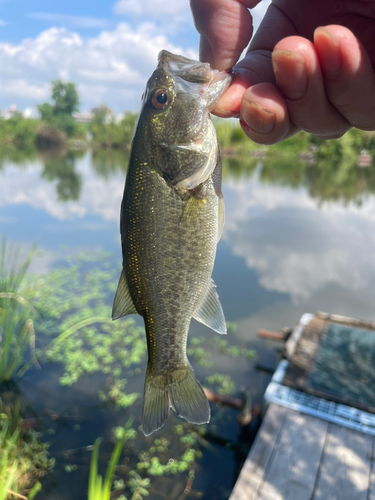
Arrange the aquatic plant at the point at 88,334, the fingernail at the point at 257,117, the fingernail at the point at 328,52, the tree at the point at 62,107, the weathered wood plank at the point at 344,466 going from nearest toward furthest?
the fingernail at the point at 328,52
the fingernail at the point at 257,117
the weathered wood plank at the point at 344,466
the aquatic plant at the point at 88,334
the tree at the point at 62,107

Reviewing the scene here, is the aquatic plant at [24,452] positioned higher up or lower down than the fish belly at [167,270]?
lower down

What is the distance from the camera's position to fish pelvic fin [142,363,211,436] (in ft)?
5.19

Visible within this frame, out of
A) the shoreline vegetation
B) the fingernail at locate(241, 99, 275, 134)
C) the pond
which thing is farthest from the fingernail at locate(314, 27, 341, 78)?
the shoreline vegetation

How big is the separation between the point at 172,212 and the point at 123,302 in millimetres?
515

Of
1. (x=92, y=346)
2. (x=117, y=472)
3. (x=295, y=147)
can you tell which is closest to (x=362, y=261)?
(x=92, y=346)

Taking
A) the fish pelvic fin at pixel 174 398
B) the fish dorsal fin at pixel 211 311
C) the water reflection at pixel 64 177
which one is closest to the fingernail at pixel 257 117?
the fish dorsal fin at pixel 211 311

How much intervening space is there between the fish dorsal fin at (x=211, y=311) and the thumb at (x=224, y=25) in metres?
1.14

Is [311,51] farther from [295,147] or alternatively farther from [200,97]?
[295,147]

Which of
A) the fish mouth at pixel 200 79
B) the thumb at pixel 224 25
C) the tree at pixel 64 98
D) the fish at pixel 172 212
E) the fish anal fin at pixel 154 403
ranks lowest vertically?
the fish anal fin at pixel 154 403

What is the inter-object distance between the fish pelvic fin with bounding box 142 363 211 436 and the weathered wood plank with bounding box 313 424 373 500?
9.26ft

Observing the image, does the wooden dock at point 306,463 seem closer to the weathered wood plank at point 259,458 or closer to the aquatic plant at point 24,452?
the weathered wood plank at point 259,458

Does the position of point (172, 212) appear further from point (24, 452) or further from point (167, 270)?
point (24, 452)

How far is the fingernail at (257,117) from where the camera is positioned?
146cm

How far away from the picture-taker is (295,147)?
4484 centimetres
